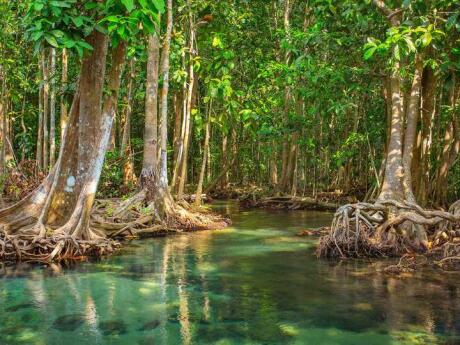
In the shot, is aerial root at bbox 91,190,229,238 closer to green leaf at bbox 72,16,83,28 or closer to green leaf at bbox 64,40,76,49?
green leaf at bbox 64,40,76,49

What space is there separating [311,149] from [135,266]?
15041 mm

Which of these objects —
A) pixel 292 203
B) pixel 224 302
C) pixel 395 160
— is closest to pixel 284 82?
pixel 292 203

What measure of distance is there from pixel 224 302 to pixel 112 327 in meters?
1.53

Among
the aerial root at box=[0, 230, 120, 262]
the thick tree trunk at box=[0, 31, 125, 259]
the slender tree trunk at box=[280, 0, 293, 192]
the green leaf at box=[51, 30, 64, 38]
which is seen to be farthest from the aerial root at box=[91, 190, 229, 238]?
the slender tree trunk at box=[280, 0, 293, 192]

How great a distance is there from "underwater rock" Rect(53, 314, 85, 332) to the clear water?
0.01m

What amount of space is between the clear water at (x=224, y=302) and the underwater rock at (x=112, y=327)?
11mm

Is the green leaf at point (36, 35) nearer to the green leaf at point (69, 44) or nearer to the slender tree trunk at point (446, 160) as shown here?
the green leaf at point (69, 44)

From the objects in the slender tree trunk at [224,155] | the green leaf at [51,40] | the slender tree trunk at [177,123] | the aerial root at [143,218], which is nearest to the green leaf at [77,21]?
the green leaf at [51,40]

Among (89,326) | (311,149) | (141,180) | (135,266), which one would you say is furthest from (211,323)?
(311,149)

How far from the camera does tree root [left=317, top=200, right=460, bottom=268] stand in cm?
974

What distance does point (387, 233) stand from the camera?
1013 centimetres

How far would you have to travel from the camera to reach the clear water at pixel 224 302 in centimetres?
555

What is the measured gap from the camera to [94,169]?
386 inches

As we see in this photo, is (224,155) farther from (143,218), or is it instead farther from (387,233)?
(387,233)
